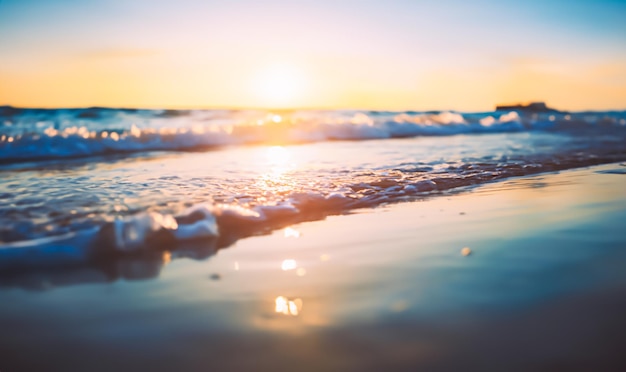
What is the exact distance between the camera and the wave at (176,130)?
29.3 feet

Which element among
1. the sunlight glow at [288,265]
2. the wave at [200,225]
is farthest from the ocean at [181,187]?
the sunlight glow at [288,265]

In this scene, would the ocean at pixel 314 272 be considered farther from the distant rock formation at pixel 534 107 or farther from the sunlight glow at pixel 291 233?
the distant rock formation at pixel 534 107

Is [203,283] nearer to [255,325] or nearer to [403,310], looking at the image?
[255,325]

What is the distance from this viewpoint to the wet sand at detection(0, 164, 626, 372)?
1.48 meters

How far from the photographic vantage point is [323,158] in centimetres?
724

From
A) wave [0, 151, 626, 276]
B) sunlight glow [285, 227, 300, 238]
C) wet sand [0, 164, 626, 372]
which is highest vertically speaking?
wave [0, 151, 626, 276]

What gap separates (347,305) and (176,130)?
1029 cm

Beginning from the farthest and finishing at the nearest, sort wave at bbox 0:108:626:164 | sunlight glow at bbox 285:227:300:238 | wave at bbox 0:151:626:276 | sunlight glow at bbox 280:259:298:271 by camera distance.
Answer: wave at bbox 0:108:626:164, sunlight glow at bbox 285:227:300:238, wave at bbox 0:151:626:276, sunlight glow at bbox 280:259:298:271

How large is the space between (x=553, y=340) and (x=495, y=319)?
0.20 metres

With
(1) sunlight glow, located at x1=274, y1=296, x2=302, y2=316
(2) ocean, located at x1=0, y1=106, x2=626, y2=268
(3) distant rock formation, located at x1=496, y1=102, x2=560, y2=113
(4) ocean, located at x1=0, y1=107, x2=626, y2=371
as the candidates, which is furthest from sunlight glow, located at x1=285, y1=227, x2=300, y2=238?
(3) distant rock formation, located at x1=496, y1=102, x2=560, y2=113

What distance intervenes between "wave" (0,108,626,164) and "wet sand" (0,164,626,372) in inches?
270

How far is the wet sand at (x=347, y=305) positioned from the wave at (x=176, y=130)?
6870 mm

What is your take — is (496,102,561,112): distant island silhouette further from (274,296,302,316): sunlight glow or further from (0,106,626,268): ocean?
(274,296,302,316): sunlight glow

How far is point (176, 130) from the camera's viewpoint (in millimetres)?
11359
